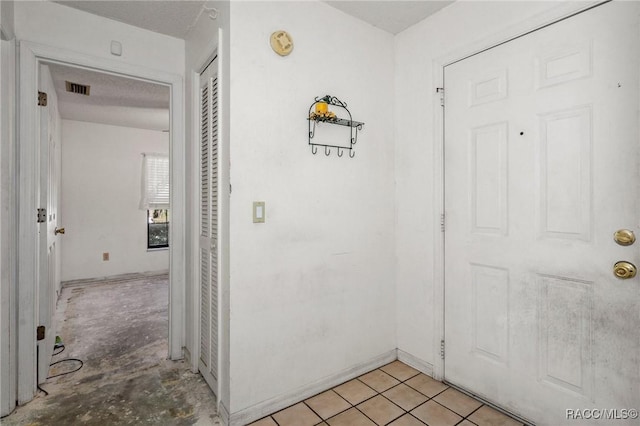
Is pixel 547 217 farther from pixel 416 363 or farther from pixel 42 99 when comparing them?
pixel 42 99

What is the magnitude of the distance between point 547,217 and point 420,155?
2.82ft

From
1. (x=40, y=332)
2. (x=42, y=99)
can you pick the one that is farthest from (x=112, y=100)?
(x=40, y=332)

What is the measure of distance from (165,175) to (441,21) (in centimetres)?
494

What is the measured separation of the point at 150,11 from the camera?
2.10 metres

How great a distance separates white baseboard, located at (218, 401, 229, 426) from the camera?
175 centimetres

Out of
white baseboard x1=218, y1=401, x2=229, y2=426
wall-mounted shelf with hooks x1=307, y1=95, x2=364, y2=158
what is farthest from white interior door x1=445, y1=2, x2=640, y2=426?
white baseboard x1=218, y1=401, x2=229, y2=426

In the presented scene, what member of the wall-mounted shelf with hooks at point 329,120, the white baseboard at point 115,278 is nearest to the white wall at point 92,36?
the wall-mounted shelf with hooks at point 329,120

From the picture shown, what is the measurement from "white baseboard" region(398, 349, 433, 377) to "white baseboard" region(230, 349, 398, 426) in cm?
5

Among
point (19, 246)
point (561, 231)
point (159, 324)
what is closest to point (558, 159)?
point (561, 231)

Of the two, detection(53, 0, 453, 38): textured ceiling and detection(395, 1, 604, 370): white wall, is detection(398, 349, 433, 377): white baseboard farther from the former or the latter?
detection(53, 0, 453, 38): textured ceiling

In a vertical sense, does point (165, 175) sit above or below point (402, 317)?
above

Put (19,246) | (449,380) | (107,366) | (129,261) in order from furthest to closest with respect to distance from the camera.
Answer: (129,261) → (107,366) → (449,380) → (19,246)

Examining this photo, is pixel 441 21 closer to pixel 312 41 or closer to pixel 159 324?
pixel 312 41

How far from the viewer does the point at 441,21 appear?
212 centimetres
